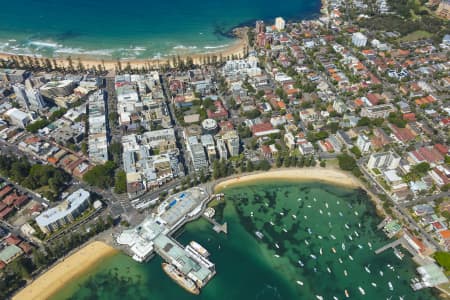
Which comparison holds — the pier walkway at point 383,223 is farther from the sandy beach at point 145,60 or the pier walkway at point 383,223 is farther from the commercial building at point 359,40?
the sandy beach at point 145,60

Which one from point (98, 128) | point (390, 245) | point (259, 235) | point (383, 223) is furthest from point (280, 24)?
point (390, 245)

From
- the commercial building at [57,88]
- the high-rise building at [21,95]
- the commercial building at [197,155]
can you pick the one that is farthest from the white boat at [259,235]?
the high-rise building at [21,95]

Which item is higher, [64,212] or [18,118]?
[18,118]

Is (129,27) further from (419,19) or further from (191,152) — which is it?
(419,19)

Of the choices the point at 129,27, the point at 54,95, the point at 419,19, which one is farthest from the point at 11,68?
the point at 419,19

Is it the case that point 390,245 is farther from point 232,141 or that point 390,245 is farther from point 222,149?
point 222,149
